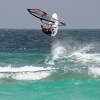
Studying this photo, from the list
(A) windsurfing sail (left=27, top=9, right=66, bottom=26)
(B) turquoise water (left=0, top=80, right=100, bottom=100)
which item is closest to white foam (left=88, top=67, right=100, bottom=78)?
(B) turquoise water (left=0, top=80, right=100, bottom=100)

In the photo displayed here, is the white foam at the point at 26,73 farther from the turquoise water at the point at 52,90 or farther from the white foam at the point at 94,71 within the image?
the white foam at the point at 94,71

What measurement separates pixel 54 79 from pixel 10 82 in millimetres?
3398

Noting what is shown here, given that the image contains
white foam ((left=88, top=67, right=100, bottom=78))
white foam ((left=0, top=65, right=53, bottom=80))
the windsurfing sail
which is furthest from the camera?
white foam ((left=88, top=67, right=100, bottom=78))

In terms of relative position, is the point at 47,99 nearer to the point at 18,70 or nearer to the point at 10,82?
the point at 10,82

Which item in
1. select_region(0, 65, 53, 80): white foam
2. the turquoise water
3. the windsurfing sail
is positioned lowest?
the turquoise water

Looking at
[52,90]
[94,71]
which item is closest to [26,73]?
[94,71]

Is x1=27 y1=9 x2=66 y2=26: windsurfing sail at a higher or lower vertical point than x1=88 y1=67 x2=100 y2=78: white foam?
higher

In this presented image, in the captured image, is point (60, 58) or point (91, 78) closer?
point (91, 78)

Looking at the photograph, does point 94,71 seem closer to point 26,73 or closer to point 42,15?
point 26,73

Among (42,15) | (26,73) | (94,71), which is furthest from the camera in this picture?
(94,71)

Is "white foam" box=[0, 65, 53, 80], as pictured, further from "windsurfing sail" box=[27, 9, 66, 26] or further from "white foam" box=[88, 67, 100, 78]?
"windsurfing sail" box=[27, 9, 66, 26]

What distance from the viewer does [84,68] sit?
130 feet

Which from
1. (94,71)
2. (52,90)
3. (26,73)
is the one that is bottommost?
(52,90)

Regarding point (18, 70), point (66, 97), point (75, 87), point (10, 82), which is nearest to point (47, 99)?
point (66, 97)
